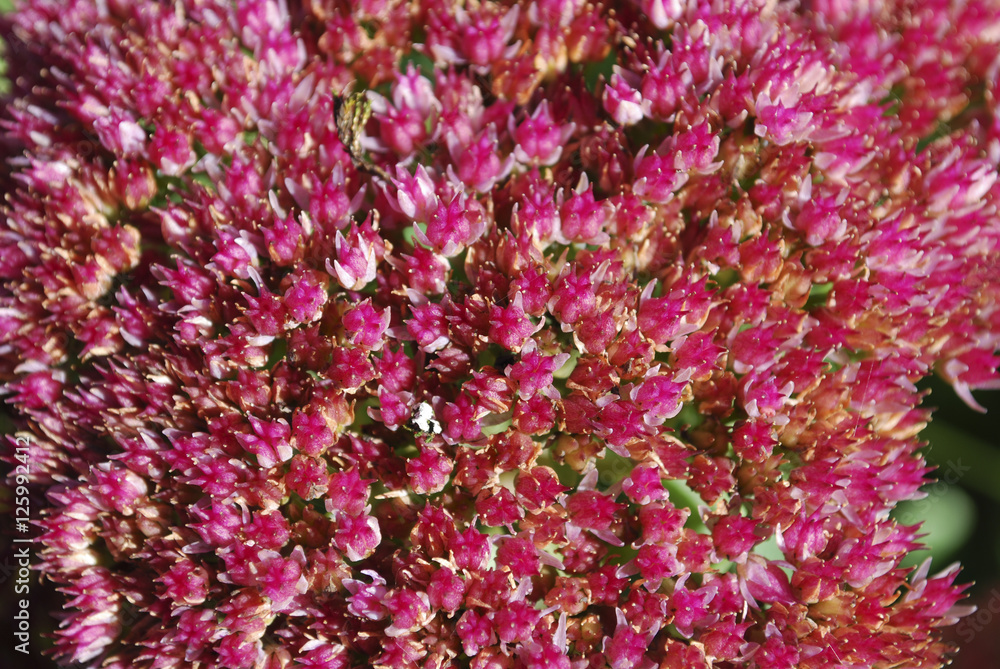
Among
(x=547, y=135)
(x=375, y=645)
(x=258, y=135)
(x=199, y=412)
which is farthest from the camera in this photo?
(x=258, y=135)

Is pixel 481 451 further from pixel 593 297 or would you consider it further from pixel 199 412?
pixel 199 412

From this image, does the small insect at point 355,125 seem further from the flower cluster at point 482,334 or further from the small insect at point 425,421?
the small insect at point 425,421

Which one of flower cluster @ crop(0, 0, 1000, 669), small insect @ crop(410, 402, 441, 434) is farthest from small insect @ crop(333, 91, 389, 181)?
small insect @ crop(410, 402, 441, 434)

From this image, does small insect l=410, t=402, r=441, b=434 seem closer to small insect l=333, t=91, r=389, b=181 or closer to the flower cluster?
the flower cluster

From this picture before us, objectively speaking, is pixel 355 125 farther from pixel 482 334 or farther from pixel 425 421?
pixel 425 421

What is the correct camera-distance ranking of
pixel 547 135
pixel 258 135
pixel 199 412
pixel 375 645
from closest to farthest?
pixel 375 645
pixel 199 412
pixel 547 135
pixel 258 135

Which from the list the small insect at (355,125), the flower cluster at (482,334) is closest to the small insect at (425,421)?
the flower cluster at (482,334)

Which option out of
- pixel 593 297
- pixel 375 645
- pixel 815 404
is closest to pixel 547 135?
pixel 593 297
